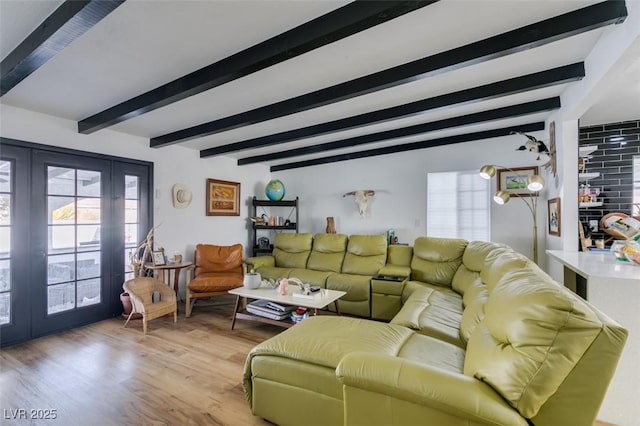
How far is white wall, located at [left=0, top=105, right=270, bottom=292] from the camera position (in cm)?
308

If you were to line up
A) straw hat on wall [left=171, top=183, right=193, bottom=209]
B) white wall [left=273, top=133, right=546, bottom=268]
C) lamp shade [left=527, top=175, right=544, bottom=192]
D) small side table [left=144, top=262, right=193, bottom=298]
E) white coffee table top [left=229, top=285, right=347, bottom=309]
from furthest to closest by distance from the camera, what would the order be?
straw hat on wall [left=171, top=183, right=193, bottom=209], white wall [left=273, top=133, right=546, bottom=268], small side table [left=144, top=262, right=193, bottom=298], lamp shade [left=527, top=175, right=544, bottom=192], white coffee table top [left=229, top=285, right=347, bottom=309]

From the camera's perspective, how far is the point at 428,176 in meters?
4.64

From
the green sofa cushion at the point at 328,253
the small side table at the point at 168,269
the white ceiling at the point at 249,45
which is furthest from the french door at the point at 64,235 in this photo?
the green sofa cushion at the point at 328,253

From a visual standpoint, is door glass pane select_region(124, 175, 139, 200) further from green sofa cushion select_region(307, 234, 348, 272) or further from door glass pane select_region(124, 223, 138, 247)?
green sofa cushion select_region(307, 234, 348, 272)

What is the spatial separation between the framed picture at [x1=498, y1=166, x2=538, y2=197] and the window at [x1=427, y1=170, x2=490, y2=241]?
0.20 meters

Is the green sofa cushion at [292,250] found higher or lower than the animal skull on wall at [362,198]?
lower

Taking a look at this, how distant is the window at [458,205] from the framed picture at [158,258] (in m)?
3.99

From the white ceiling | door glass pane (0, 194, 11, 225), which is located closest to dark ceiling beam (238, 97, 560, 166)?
the white ceiling

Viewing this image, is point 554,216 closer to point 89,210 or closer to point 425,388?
point 425,388

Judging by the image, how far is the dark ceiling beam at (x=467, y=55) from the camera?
5.57ft

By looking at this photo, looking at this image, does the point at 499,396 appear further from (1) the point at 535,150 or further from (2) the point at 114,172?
(2) the point at 114,172

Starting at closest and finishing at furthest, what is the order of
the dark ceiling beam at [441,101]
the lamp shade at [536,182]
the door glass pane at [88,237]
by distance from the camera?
the dark ceiling beam at [441,101]
the lamp shade at [536,182]
the door glass pane at [88,237]

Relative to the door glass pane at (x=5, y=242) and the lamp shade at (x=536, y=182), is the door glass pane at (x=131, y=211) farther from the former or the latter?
the lamp shade at (x=536, y=182)

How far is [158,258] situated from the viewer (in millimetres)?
3865
